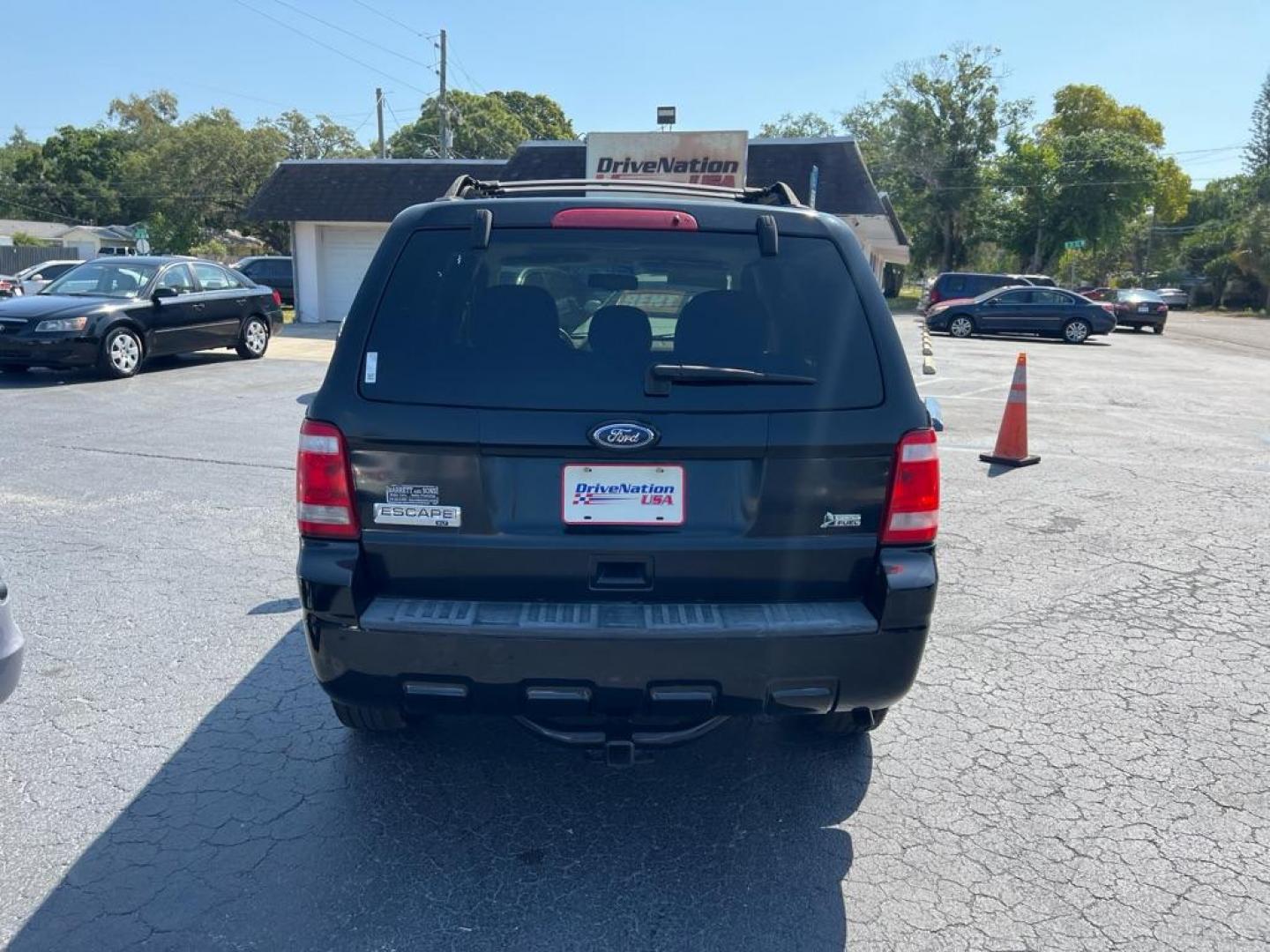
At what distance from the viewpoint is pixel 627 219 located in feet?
9.45


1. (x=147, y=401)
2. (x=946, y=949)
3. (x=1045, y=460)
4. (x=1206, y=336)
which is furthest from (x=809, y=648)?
(x=1206, y=336)

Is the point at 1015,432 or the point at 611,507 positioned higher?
the point at 611,507

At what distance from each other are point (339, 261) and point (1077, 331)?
764 inches

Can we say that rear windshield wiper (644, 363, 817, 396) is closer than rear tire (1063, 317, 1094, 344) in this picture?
Yes

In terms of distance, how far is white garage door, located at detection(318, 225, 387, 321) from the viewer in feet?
80.6

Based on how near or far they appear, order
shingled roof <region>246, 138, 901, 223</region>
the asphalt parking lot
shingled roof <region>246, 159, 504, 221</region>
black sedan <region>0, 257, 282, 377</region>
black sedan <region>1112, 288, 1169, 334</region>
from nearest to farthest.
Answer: the asphalt parking lot < black sedan <region>0, 257, 282, 377</region> < shingled roof <region>246, 159, 504, 221</region> < shingled roof <region>246, 138, 901, 223</region> < black sedan <region>1112, 288, 1169, 334</region>

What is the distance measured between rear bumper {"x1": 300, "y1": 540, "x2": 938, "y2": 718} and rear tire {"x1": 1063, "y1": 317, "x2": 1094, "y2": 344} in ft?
81.6

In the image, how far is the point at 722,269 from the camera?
3168 mm

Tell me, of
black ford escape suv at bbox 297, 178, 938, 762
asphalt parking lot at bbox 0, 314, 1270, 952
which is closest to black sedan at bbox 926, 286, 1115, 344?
asphalt parking lot at bbox 0, 314, 1270, 952

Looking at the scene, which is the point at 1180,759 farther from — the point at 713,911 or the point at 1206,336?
the point at 1206,336

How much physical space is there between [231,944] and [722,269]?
7.98ft

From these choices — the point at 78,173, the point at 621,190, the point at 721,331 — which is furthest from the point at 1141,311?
the point at 78,173

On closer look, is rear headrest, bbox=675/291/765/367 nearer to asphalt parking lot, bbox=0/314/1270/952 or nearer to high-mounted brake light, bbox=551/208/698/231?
high-mounted brake light, bbox=551/208/698/231

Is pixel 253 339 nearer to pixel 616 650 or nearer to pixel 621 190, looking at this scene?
pixel 621 190
